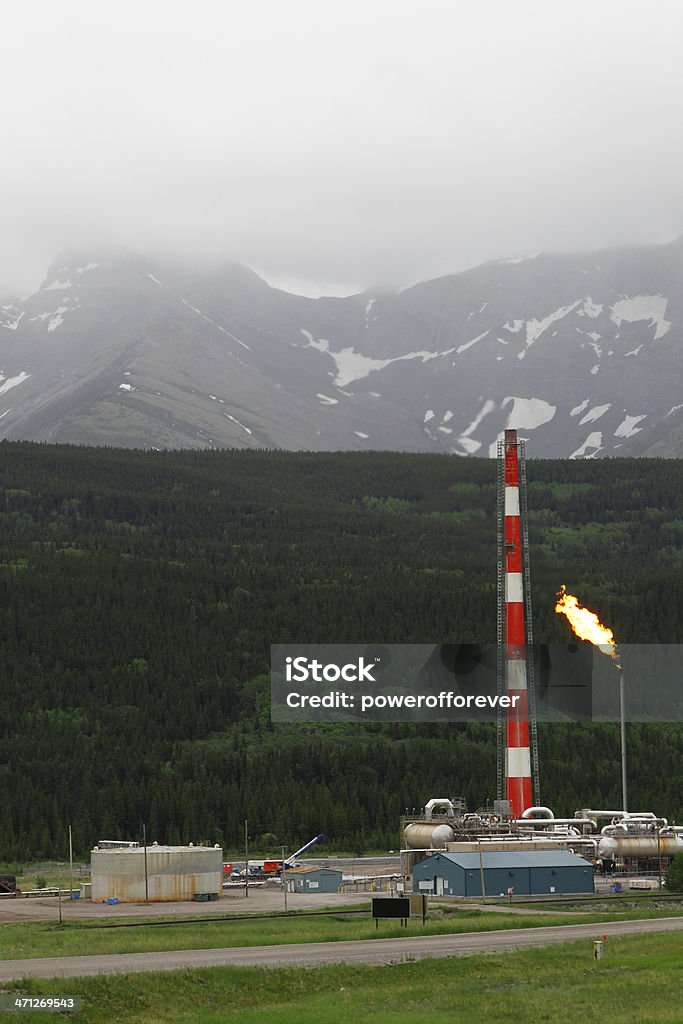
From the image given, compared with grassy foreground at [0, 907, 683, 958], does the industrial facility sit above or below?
above

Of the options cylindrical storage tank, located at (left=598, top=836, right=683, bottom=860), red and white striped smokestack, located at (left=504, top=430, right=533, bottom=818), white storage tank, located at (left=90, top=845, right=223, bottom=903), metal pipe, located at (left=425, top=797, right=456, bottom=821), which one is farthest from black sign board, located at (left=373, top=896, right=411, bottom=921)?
cylindrical storage tank, located at (left=598, top=836, right=683, bottom=860)

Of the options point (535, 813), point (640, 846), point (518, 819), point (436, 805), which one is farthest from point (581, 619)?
point (436, 805)

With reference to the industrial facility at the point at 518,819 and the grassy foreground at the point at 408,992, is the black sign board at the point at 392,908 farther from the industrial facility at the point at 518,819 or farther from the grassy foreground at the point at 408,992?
the industrial facility at the point at 518,819

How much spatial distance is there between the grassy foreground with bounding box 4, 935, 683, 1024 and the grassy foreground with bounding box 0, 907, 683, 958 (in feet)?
45.2

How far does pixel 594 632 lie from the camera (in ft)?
458

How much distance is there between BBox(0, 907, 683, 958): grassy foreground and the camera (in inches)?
3524

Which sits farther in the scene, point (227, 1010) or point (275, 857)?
point (275, 857)

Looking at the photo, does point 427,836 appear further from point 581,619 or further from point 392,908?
point 392,908

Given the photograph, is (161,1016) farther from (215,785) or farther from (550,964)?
(215,785)

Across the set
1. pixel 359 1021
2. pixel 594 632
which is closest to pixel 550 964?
pixel 359 1021

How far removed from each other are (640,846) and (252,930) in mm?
49976

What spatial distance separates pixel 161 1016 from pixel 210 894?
211 feet

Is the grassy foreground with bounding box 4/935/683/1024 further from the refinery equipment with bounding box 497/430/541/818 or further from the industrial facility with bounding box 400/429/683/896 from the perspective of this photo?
the refinery equipment with bounding box 497/430/541/818

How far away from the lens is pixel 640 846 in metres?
139
